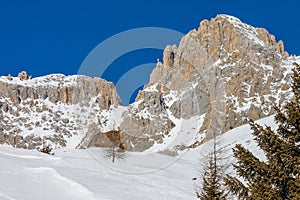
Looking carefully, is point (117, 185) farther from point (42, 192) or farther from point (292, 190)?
point (292, 190)

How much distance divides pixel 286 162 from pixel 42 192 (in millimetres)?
18810

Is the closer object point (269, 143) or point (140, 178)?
point (269, 143)

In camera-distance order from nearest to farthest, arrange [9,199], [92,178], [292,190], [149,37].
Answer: [292,190], [9,199], [149,37], [92,178]

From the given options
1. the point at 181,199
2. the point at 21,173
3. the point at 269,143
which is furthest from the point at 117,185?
the point at 269,143

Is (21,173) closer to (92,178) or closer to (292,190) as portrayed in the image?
(92,178)

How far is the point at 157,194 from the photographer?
32.2m

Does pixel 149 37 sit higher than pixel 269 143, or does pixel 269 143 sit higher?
pixel 149 37

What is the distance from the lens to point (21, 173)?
32750 mm

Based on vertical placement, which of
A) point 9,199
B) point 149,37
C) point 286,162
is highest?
point 149,37

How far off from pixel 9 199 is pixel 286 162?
1591cm

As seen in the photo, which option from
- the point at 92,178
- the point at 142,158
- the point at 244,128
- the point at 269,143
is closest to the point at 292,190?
the point at 269,143

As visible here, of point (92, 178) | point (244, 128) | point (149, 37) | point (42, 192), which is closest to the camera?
point (42, 192)

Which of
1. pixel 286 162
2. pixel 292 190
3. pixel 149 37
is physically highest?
pixel 149 37

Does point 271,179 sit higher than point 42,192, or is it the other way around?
point 271,179
